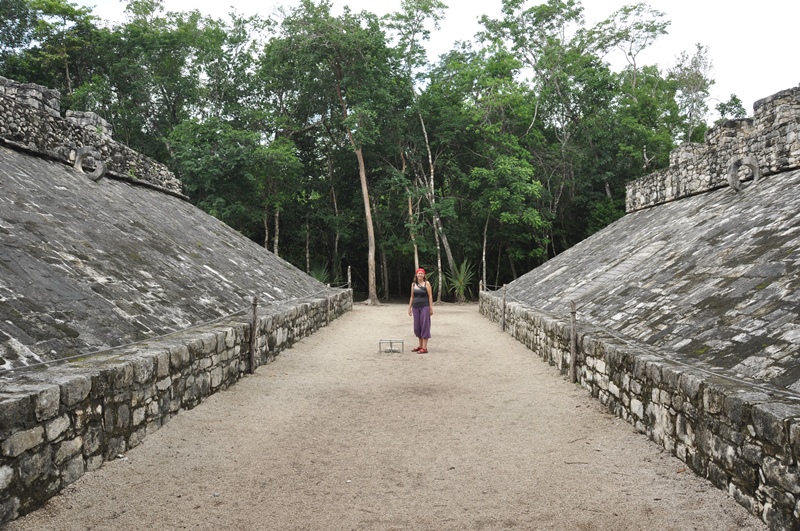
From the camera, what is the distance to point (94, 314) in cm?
476

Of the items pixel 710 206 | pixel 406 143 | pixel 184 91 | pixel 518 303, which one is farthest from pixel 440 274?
pixel 184 91

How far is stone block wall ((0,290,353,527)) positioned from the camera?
2760 millimetres

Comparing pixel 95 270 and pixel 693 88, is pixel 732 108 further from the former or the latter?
pixel 95 270

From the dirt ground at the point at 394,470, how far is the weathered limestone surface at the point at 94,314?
264 mm

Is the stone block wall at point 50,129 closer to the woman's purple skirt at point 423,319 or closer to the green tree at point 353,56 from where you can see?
the woman's purple skirt at point 423,319

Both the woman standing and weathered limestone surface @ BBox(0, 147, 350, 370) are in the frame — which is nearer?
weathered limestone surface @ BBox(0, 147, 350, 370)

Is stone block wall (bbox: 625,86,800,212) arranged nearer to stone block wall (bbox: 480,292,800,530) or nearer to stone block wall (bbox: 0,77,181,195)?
stone block wall (bbox: 480,292,800,530)

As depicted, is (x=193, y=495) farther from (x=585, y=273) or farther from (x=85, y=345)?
(x=585, y=273)

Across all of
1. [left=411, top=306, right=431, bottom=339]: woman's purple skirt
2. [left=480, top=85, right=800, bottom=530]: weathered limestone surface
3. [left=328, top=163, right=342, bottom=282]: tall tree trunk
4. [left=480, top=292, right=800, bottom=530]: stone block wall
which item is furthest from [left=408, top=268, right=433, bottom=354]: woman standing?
[left=328, top=163, right=342, bottom=282]: tall tree trunk

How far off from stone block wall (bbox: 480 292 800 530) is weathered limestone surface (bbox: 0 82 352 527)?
3862mm

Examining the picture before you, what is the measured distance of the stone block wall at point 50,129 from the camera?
7.76 m

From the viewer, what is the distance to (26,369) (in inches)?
134

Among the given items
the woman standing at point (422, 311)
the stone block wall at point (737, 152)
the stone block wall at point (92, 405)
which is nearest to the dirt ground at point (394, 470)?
the stone block wall at point (92, 405)

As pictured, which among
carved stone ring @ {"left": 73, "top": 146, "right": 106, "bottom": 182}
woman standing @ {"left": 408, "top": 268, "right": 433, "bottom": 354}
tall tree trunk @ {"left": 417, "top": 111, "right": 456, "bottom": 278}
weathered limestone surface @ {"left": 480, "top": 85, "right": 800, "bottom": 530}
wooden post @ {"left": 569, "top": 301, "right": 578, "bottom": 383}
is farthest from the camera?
tall tree trunk @ {"left": 417, "top": 111, "right": 456, "bottom": 278}
